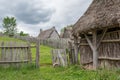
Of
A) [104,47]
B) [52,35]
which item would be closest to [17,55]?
[104,47]

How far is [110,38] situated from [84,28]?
2.09 m

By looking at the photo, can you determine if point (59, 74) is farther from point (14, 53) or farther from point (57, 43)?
point (57, 43)

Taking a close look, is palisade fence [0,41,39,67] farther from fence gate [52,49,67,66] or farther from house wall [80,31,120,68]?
house wall [80,31,120,68]

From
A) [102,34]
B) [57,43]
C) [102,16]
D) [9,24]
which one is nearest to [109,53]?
[102,34]

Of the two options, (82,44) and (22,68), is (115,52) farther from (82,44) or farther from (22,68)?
(22,68)

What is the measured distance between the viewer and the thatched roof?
11709mm

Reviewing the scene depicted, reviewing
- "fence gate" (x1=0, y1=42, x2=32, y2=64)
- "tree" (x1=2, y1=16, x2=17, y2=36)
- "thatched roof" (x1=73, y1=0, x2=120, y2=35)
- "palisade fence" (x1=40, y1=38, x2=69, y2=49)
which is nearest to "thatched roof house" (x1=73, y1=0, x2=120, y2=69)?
"thatched roof" (x1=73, y1=0, x2=120, y2=35)

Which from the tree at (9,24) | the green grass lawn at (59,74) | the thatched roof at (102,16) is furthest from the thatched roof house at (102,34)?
the tree at (9,24)

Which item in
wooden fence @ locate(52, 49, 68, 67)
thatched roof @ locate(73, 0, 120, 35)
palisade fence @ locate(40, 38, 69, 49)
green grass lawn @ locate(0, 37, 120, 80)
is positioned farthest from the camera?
palisade fence @ locate(40, 38, 69, 49)

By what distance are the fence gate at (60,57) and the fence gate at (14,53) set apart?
2414 mm

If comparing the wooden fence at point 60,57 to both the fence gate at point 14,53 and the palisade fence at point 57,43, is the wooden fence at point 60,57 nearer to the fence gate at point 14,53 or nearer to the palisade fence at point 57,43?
the fence gate at point 14,53

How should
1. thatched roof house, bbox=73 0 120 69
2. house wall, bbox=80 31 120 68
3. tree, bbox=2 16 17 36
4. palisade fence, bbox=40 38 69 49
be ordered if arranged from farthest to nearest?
tree, bbox=2 16 17 36 → palisade fence, bbox=40 38 69 49 → house wall, bbox=80 31 120 68 → thatched roof house, bbox=73 0 120 69

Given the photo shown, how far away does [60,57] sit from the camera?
1633 cm

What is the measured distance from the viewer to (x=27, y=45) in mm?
14953
